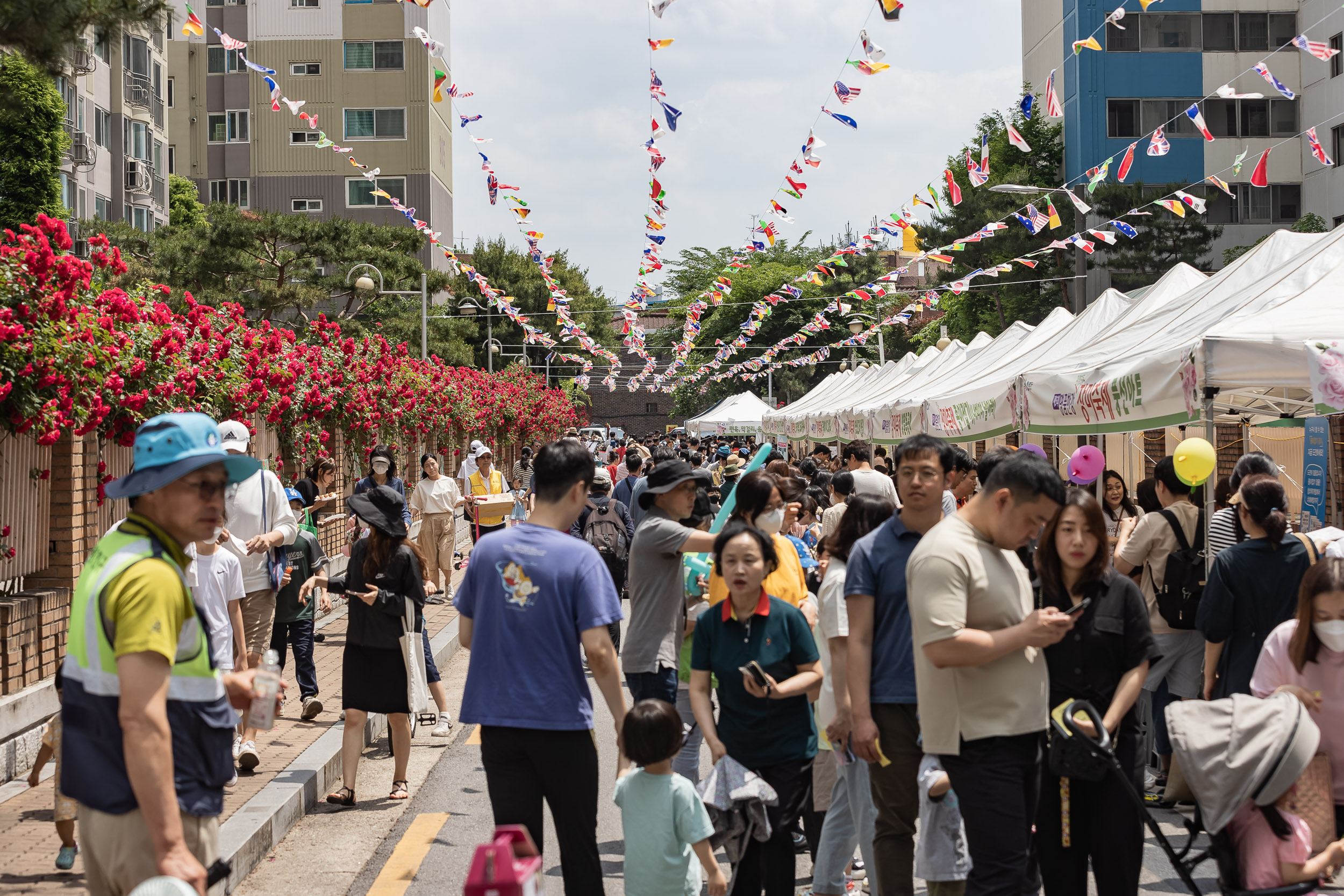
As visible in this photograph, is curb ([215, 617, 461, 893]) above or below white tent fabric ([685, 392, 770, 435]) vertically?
below

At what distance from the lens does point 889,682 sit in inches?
180

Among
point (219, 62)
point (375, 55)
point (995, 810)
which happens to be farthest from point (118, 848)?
point (219, 62)

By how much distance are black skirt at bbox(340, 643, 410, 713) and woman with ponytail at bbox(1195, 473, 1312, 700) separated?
4.17 metres

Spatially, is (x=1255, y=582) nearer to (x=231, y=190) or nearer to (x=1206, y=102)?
(x=1206, y=102)

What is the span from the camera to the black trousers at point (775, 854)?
4633mm

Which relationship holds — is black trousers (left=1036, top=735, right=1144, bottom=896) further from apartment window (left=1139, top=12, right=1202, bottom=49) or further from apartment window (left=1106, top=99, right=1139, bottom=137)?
apartment window (left=1139, top=12, right=1202, bottom=49)

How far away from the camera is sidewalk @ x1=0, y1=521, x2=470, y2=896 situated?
17.7ft

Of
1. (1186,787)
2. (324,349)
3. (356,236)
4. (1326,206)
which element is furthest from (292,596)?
(1326,206)

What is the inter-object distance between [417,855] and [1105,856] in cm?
330

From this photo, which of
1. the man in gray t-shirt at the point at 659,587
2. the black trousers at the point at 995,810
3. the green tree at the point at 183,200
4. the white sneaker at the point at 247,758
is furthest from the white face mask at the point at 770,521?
the green tree at the point at 183,200

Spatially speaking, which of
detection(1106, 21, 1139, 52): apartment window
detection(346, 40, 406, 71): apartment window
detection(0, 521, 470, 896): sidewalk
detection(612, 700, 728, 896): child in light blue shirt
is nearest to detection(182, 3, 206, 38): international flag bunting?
detection(0, 521, 470, 896): sidewalk

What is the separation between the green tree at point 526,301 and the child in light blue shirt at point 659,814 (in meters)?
56.4

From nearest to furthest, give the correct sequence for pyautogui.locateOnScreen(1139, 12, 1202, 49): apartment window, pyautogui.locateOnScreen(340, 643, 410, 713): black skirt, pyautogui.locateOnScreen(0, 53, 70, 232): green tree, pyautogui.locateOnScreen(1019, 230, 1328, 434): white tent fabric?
pyautogui.locateOnScreen(340, 643, 410, 713): black skirt → pyautogui.locateOnScreen(1019, 230, 1328, 434): white tent fabric → pyautogui.locateOnScreen(0, 53, 70, 232): green tree → pyautogui.locateOnScreen(1139, 12, 1202, 49): apartment window

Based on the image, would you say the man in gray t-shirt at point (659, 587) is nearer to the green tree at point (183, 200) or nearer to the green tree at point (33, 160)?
the green tree at point (33, 160)
